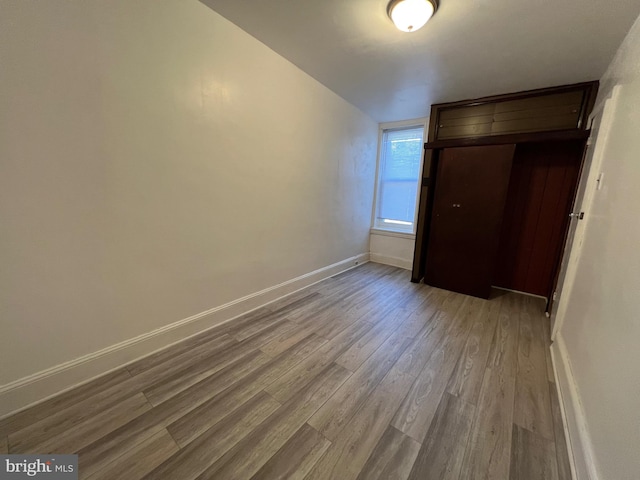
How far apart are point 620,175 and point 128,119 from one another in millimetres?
2896

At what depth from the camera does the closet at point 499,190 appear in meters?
2.57

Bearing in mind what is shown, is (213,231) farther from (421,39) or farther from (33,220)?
(421,39)

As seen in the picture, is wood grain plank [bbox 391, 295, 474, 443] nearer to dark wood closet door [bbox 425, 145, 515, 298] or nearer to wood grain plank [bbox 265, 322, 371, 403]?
wood grain plank [bbox 265, 322, 371, 403]

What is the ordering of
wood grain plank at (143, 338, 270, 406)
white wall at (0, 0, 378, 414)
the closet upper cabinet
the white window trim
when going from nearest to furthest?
white wall at (0, 0, 378, 414), wood grain plank at (143, 338, 270, 406), the closet upper cabinet, the white window trim

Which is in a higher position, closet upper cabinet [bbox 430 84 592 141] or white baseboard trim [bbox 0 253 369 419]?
closet upper cabinet [bbox 430 84 592 141]

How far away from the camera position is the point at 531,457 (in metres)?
1.13

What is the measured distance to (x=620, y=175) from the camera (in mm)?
1349

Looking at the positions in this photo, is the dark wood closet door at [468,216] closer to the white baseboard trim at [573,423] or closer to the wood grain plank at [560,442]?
the white baseboard trim at [573,423]

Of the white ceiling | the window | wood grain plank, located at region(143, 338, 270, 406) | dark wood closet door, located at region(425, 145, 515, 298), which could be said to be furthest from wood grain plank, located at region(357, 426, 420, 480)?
the window

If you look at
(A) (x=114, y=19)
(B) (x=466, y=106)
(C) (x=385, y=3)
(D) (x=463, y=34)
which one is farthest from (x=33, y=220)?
(B) (x=466, y=106)

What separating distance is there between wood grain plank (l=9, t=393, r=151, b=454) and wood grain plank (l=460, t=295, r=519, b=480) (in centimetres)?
166

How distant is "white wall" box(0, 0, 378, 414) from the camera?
1.14 metres

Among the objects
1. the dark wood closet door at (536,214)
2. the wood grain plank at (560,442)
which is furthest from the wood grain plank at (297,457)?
the dark wood closet door at (536,214)

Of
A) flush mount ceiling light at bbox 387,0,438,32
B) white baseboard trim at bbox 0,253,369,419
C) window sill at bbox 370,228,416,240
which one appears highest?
flush mount ceiling light at bbox 387,0,438,32
